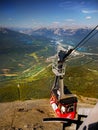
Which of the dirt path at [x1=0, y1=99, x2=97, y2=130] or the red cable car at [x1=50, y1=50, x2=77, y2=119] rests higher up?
the red cable car at [x1=50, y1=50, x2=77, y2=119]

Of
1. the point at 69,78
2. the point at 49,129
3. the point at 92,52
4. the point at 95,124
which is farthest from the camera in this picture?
the point at 92,52

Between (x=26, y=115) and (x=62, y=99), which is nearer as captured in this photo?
(x=62, y=99)

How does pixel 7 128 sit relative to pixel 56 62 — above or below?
below

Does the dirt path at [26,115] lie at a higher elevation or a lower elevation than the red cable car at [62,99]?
lower

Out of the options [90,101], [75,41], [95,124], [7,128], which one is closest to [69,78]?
[90,101]

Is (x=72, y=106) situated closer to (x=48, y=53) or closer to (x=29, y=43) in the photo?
(x=48, y=53)

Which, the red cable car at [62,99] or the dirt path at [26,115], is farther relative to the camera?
the red cable car at [62,99]

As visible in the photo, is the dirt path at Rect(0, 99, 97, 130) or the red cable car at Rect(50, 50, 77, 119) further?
the red cable car at Rect(50, 50, 77, 119)

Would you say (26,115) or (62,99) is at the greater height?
(62,99)
